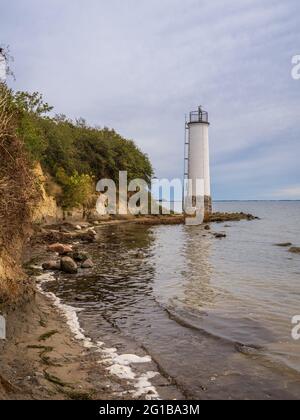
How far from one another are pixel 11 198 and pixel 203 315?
22.7 ft

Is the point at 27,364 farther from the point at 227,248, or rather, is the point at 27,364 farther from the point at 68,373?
the point at 227,248

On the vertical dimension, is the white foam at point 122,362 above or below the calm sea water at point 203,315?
above

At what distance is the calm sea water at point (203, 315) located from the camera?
8.41m

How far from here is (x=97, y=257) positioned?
24.6 meters

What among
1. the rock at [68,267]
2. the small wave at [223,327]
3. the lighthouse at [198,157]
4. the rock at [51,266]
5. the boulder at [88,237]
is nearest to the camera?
the small wave at [223,327]

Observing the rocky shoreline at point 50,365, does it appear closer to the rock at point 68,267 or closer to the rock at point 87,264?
the rock at point 68,267

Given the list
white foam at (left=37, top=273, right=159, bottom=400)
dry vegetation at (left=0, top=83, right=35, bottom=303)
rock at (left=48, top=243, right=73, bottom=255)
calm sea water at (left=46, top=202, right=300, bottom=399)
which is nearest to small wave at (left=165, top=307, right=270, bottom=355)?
calm sea water at (left=46, top=202, right=300, bottom=399)

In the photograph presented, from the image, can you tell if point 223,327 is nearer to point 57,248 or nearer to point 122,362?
point 122,362

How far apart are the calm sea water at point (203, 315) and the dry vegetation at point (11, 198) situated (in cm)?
241

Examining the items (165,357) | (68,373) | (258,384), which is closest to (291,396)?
(258,384)

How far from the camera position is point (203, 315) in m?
13.1

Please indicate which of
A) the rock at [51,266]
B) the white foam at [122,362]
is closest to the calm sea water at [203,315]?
the white foam at [122,362]

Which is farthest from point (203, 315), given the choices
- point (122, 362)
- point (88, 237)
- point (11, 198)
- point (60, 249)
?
point (88, 237)

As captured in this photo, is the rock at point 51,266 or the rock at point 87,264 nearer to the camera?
the rock at point 51,266
